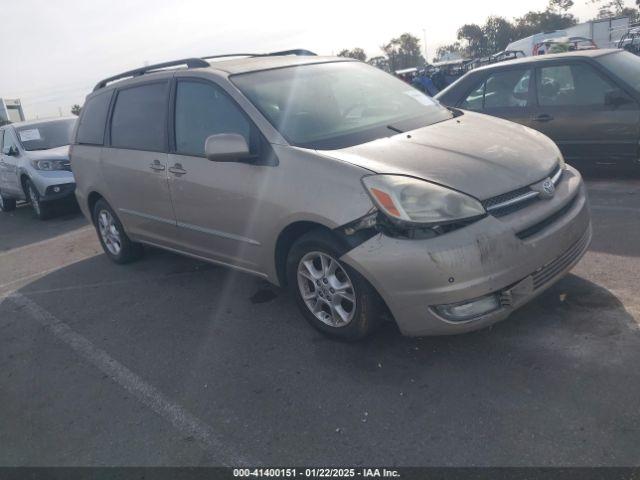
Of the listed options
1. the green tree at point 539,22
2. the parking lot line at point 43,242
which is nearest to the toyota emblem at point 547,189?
the parking lot line at point 43,242

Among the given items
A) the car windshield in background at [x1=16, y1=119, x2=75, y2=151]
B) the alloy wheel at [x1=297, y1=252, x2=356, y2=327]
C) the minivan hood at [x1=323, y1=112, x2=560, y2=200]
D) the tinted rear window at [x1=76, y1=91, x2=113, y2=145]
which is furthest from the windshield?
the car windshield in background at [x1=16, y1=119, x2=75, y2=151]

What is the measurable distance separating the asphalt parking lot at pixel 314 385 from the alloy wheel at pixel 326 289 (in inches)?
9.0

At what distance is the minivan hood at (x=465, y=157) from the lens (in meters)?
3.21

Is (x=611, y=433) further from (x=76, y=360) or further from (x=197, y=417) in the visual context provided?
(x=76, y=360)

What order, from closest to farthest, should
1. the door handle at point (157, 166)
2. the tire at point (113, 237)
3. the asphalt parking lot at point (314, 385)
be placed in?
the asphalt parking lot at point (314, 385) → the door handle at point (157, 166) → the tire at point (113, 237)

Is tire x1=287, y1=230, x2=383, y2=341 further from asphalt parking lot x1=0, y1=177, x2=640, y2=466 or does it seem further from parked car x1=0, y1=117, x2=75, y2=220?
parked car x1=0, y1=117, x2=75, y2=220

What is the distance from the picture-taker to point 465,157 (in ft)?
11.3

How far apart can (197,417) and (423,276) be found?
57.9 inches

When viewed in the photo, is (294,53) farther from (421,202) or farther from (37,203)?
(37,203)

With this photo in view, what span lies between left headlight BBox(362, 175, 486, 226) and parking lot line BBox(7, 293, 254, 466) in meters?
1.49

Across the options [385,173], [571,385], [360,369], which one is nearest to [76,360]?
[360,369]

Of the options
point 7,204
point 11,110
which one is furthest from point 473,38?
point 7,204

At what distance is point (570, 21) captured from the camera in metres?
64.9

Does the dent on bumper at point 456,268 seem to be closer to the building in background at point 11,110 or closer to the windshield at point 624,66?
the windshield at point 624,66
